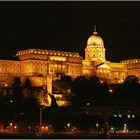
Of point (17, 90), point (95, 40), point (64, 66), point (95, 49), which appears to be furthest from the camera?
point (95, 49)

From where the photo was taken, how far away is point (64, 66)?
5306 cm

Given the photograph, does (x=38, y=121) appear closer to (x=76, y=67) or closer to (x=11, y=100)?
(x=11, y=100)

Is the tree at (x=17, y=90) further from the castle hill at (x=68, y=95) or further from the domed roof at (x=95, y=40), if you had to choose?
the domed roof at (x=95, y=40)

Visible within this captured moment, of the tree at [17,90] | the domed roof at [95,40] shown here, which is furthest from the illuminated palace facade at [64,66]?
the tree at [17,90]

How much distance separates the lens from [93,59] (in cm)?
5878

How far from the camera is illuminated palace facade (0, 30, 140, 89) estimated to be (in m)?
49.9

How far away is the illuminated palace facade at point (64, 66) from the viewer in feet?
164

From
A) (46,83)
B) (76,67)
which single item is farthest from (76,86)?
(76,67)

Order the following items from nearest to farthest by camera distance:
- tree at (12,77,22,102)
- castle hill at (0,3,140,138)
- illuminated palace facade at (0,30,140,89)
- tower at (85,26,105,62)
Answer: castle hill at (0,3,140,138) → tree at (12,77,22,102) → illuminated palace facade at (0,30,140,89) → tower at (85,26,105,62)

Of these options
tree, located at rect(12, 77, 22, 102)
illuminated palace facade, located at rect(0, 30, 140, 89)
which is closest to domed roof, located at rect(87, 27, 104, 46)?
illuminated palace facade, located at rect(0, 30, 140, 89)

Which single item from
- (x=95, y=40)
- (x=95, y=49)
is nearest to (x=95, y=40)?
(x=95, y=40)

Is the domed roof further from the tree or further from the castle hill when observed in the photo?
the tree

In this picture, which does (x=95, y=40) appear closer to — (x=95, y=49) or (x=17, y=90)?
(x=95, y=49)

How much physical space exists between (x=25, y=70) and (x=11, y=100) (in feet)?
40.1
